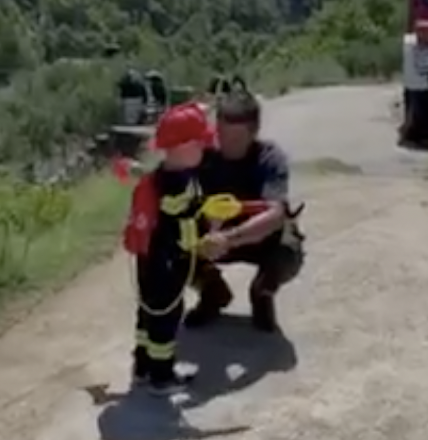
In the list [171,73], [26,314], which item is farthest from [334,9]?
[26,314]

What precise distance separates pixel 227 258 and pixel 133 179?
0.52 meters

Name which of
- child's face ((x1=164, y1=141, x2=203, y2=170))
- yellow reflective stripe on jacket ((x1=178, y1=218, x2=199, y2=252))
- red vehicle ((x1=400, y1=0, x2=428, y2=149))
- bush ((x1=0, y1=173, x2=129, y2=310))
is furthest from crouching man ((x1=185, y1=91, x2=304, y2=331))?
red vehicle ((x1=400, y1=0, x2=428, y2=149))

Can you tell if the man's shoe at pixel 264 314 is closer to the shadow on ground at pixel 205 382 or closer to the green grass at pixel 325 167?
the shadow on ground at pixel 205 382

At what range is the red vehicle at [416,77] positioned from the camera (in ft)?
40.3

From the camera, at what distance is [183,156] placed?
17.7 ft

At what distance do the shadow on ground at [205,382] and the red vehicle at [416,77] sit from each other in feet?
21.1

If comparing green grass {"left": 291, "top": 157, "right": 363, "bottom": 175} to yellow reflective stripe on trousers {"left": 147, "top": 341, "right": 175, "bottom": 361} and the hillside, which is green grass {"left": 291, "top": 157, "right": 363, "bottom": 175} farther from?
yellow reflective stripe on trousers {"left": 147, "top": 341, "right": 175, "bottom": 361}

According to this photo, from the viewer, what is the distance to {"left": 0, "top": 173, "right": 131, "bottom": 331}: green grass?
23.4 ft

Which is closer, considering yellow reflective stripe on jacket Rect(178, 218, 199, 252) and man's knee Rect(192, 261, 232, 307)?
yellow reflective stripe on jacket Rect(178, 218, 199, 252)

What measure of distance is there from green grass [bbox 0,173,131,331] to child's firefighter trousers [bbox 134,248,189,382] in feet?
4.66

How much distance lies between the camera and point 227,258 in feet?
20.0

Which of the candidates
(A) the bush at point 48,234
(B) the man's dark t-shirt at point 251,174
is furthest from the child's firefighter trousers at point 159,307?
(A) the bush at point 48,234

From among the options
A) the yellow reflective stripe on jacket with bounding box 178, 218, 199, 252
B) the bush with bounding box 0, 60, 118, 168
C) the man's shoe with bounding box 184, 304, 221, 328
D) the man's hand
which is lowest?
the bush with bounding box 0, 60, 118, 168

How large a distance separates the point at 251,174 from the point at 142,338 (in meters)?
0.90
